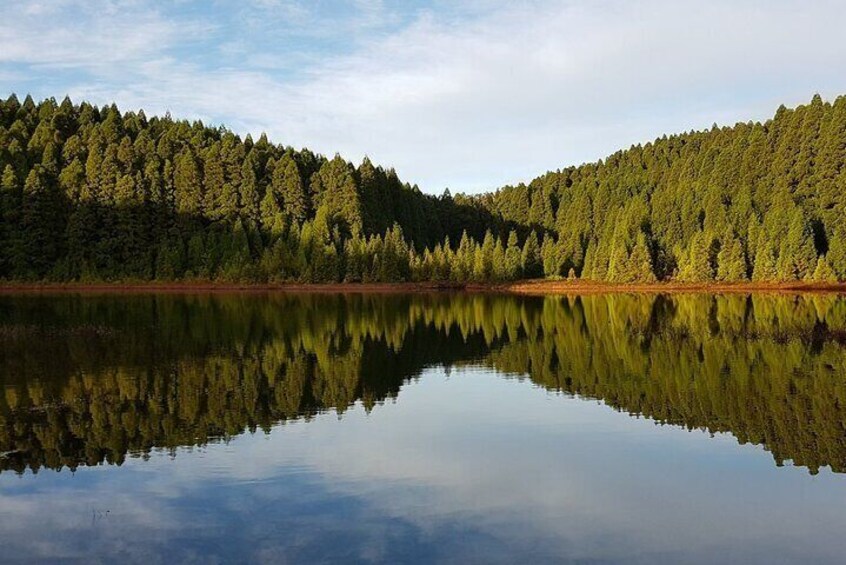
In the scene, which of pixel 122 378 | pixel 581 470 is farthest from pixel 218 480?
pixel 122 378

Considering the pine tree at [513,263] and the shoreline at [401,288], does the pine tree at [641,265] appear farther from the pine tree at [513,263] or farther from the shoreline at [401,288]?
the pine tree at [513,263]

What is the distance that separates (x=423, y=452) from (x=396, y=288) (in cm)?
9540

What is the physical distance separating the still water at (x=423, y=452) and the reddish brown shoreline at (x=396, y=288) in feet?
228

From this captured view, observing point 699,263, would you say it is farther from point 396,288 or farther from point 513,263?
point 396,288

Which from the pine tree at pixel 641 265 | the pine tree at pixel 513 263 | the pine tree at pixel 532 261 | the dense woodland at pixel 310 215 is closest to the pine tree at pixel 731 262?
the dense woodland at pixel 310 215

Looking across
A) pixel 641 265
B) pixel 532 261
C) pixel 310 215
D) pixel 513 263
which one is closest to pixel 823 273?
pixel 641 265

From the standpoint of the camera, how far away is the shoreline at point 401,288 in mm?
107000

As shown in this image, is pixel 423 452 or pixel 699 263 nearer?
pixel 423 452

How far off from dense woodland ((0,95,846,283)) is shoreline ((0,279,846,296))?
2385 millimetres

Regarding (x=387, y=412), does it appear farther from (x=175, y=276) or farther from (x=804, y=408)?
(x=175, y=276)

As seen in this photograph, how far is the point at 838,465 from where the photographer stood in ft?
58.5

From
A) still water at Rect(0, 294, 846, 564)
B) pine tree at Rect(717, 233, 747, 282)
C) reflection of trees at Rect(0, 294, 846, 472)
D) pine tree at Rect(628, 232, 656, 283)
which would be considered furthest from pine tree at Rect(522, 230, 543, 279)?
still water at Rect(0, 294, 846, 564)

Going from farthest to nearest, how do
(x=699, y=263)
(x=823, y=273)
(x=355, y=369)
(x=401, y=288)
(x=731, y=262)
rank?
1. (x=699, y=263)
2. (x=401, y=288)
3. (x=731, y=262)
4. (x=823, y=273)
5. (x=355, y=369)

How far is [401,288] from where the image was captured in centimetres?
11506
